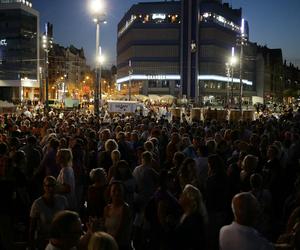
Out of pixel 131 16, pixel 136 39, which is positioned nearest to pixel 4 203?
pixel 136 39

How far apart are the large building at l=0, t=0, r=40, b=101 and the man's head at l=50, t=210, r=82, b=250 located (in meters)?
102

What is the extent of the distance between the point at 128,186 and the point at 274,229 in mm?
2943

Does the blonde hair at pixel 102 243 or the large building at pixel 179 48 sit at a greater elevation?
the large building at pixel 179 48

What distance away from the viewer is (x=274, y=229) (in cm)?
841

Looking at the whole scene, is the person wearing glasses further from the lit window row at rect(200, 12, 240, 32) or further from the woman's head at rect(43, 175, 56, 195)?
the lit window row at rect(200, 12, 240, 32)

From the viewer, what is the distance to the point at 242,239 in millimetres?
4426

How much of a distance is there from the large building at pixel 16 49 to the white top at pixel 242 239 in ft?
333

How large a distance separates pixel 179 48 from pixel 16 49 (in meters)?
37.2

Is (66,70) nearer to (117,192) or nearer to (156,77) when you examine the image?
(156,77)

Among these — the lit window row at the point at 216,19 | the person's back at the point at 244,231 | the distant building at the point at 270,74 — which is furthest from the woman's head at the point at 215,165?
the distant building at the point at 270,74

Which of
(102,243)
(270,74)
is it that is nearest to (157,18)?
(270,74)

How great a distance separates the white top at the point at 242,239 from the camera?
4355 mm

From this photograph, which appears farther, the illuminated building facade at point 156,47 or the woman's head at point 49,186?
the illuminated building facade at point 156,47

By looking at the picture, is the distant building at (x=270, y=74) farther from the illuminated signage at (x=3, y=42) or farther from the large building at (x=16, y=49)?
the illuminated signage at (x=3, y=42)
